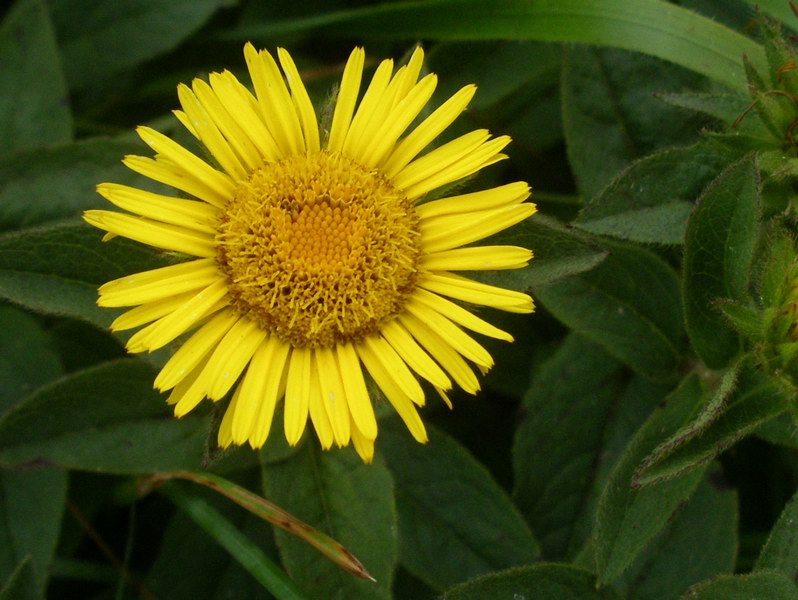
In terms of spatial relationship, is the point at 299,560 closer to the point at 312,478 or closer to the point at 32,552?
the point at 312,478

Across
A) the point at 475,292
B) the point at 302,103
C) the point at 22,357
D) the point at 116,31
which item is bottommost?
the point at 475,292

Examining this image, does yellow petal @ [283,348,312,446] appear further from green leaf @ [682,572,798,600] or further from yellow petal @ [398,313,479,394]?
green leaf @ [682,572,798,600]

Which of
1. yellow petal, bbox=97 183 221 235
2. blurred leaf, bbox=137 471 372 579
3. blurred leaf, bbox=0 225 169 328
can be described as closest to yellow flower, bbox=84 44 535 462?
yellow petal, bbox=97 183 221 235

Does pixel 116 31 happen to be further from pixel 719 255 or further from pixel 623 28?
pixel 719 255

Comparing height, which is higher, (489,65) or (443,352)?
(489,65)

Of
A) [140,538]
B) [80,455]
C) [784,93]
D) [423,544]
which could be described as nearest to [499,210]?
[784,93]

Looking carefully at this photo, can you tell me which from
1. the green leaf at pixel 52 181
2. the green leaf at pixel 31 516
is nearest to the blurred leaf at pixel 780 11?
the green leaf at pixel 52 181

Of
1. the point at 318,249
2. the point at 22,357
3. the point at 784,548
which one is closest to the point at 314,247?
the point at 318,249
